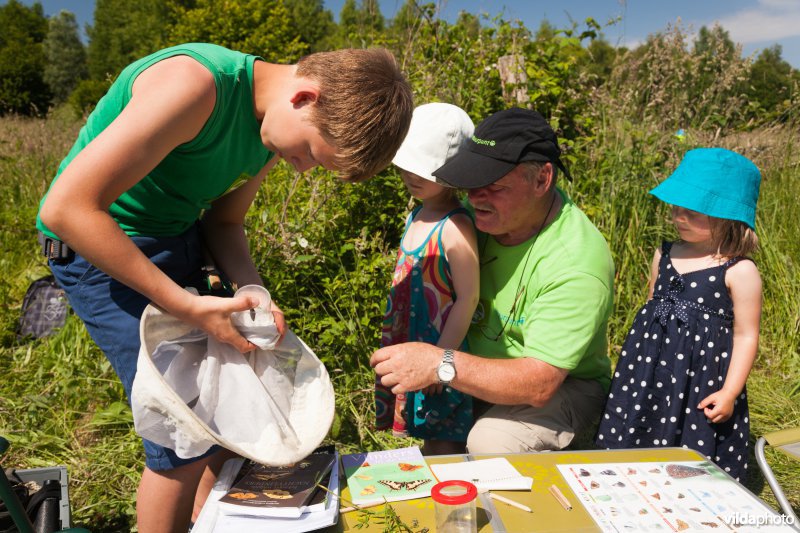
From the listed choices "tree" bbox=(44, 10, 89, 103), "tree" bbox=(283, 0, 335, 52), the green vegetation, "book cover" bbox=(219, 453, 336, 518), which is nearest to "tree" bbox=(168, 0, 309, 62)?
the green vegetation

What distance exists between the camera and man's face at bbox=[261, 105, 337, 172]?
5.09 feet

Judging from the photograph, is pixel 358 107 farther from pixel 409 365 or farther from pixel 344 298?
pixel 344 298

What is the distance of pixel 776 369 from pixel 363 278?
2.51 meters

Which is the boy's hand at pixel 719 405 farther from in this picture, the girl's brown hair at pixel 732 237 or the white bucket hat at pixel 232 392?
the white bucket hat at pixel 232 392

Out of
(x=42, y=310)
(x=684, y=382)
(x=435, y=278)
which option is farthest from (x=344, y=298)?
(x=42, y=310)

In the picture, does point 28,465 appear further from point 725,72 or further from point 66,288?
point 725,72

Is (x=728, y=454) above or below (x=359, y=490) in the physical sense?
below

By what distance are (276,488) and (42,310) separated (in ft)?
10.00

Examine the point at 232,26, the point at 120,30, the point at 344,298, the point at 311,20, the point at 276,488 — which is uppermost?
the point at 311,20

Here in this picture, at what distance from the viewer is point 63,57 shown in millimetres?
39000

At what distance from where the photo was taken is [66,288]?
1.71 meters

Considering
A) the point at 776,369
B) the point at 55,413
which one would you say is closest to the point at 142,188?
the point at 55,413

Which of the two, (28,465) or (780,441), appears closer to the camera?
(780,441)

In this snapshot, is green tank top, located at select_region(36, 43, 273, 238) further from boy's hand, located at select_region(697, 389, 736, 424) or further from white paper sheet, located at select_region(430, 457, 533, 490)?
boy's hand, located at select_region(697, 389, 736, 424)
